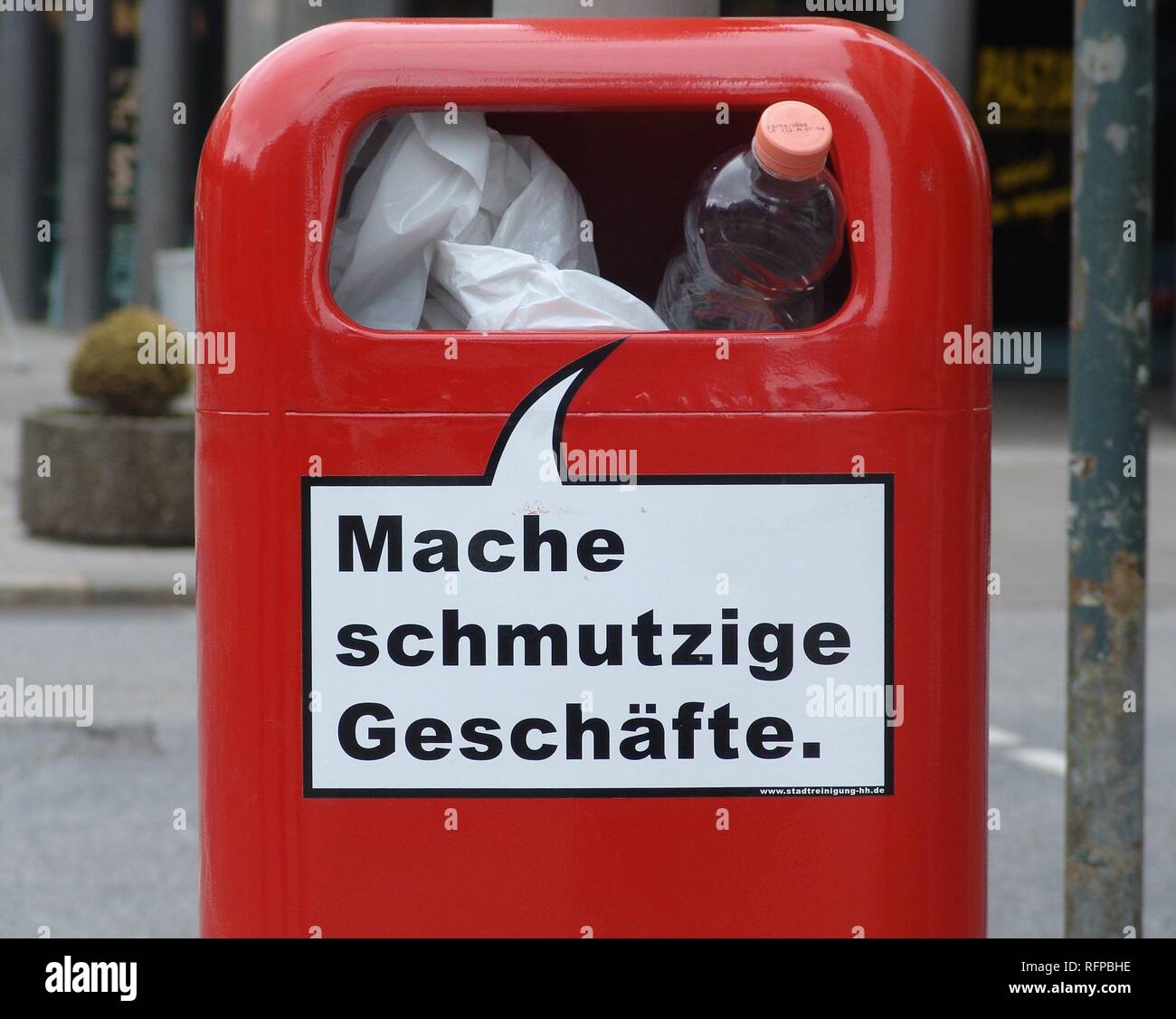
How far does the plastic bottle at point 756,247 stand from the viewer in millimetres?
1934

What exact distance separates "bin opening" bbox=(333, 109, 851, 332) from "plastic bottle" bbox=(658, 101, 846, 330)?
0.86ft

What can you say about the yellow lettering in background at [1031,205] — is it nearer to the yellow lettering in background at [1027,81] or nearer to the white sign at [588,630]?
the yellow lettering in background at [1027,81]

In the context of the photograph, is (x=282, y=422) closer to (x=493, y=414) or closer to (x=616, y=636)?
(x=493, y=414)

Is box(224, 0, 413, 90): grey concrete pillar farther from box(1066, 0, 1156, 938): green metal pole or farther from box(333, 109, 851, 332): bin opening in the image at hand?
box(333, 109, 851, 332): bin opening

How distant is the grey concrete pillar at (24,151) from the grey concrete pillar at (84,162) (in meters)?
0.57

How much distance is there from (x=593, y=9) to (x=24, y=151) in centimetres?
2065

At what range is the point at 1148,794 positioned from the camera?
544 cm

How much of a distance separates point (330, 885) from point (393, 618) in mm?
309

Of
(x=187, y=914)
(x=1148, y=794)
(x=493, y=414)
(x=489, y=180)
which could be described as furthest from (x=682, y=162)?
(x=1148, y=794)

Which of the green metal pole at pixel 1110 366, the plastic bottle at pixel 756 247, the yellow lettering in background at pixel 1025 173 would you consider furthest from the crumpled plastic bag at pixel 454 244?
the yellow lettering in background at pixel 1025 173

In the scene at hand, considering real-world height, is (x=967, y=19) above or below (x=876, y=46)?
above

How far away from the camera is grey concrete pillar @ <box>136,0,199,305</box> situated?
61.7 feet

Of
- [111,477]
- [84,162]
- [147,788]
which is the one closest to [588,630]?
[147,788]

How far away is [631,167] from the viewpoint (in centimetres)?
232
